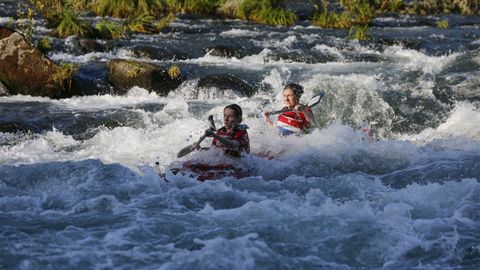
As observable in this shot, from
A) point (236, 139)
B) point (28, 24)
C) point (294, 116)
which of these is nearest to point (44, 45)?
point (28, 24)

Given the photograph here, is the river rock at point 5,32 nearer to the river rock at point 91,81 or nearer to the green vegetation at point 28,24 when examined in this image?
the green vegetation at point 28,24

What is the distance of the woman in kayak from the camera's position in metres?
9.31

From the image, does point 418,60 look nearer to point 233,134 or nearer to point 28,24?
point 233,134

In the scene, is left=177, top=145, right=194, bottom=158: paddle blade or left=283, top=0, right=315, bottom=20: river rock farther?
left=283, top=0, right=315, bottom=20: river rock

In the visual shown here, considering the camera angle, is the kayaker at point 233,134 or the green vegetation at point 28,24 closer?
the kayaker at point 233,134

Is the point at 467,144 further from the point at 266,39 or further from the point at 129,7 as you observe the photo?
the point at 129,7

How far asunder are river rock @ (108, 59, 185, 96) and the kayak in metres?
5.07

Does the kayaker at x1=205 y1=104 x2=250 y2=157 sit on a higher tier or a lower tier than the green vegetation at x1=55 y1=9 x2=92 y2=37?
higher

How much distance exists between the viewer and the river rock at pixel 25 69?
1209 centimetres

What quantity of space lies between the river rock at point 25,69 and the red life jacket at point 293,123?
467 cm

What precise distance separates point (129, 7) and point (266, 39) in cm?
526

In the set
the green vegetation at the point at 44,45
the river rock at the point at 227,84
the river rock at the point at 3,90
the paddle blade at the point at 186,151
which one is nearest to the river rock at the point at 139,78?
the river rock at the point at 227,84

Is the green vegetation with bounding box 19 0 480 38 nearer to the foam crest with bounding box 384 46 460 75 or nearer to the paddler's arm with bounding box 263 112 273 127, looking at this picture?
the foam crest with bounding box 384 46 460 75

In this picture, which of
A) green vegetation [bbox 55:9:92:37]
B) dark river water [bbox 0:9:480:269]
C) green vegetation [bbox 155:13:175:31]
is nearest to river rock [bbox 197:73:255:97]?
dark river water [bbox 0:9:480:269]
